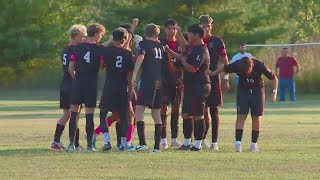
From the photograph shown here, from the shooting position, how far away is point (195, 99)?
16203 millimetres

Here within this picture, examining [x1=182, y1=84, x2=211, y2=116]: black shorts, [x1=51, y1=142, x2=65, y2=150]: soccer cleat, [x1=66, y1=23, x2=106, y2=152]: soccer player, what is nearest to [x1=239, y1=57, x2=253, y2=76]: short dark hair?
[x1=182, y1=84, x2=211, y2=116]: black shorts

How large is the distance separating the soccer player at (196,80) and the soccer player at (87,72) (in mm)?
1148

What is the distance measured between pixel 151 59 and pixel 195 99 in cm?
94

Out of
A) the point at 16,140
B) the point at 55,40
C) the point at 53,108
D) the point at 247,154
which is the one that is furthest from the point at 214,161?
the point at 55,40

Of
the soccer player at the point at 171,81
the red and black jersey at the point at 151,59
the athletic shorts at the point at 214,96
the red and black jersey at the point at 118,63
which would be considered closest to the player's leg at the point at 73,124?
the red and black jersey at the point at 118,63

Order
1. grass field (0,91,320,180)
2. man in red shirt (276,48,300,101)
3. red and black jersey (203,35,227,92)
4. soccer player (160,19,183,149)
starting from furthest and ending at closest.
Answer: man in red shirt (276,48,300,101)
red and black jersey (203,35,227,92)
soccer player (160,19,183,149)
grass field (0,91,320,180)

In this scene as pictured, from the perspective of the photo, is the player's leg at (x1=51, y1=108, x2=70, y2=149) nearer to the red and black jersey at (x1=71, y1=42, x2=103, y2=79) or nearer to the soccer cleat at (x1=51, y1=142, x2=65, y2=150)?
the soccer cleat at (x1=51, y1=142, x2=65, y2=150)

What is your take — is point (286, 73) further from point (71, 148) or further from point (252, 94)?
point (71, 148)

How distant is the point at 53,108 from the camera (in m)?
33.6

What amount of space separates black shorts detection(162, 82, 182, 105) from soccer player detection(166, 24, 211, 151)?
64 centimetres

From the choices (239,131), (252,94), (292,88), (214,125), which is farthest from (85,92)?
(292,88)

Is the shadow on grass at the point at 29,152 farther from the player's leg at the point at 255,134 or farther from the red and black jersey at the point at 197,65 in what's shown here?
the player's leg at the point at 255,134

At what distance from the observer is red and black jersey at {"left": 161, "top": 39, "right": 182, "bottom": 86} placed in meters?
16.8

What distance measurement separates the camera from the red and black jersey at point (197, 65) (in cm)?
1599
